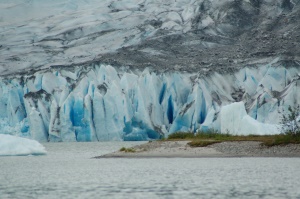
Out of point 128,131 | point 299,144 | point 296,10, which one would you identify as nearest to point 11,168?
point 299,144

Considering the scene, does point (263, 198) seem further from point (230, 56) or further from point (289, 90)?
point (230, 56)

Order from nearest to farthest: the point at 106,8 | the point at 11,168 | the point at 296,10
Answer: the point at 11,168 → the point at 296,10 → the point at 106,8

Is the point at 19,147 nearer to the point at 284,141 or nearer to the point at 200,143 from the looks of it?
the point at 200,143

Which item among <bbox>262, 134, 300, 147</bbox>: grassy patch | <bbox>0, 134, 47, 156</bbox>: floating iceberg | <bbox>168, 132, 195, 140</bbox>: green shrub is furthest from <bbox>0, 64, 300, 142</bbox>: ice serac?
<bbox>262, 134, 300, 147</bbox>: grassy patch

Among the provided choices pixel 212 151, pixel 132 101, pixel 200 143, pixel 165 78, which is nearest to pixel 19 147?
pixel 200 143

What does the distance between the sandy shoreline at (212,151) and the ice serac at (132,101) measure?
12.7m

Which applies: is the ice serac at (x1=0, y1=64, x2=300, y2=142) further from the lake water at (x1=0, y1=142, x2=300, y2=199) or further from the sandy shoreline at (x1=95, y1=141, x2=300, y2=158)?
the lake water at (x1=0, y1=142, x2=300, y2=199)

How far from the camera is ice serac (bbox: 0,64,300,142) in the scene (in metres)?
45.4

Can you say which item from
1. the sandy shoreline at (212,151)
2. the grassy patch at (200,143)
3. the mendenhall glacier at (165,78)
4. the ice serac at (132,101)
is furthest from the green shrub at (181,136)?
the ice serac at (132,101)

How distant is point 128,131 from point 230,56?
1518 centimetres

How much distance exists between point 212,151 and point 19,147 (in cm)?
1092

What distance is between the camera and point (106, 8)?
82.9 m

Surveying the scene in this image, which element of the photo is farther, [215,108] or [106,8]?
[106,8]

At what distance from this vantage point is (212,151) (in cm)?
2875
